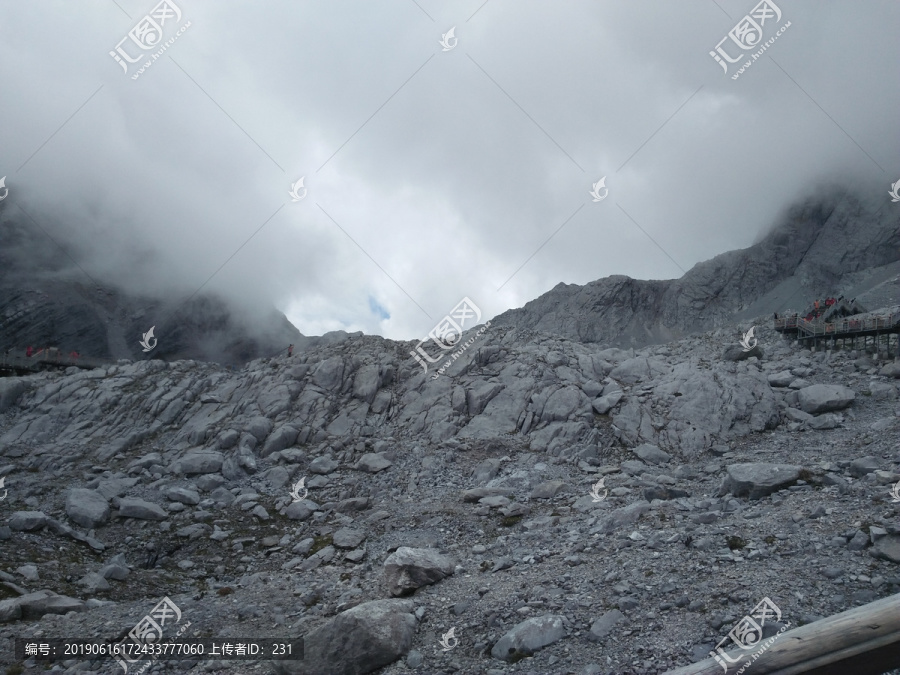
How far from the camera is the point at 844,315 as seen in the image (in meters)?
50.4

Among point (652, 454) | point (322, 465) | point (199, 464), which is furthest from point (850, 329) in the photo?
point (199, 464)

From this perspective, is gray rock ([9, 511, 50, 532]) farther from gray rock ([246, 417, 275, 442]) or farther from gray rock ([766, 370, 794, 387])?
gray rock ([766, 370, 794, 387])

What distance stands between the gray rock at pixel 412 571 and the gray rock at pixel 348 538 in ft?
21.6

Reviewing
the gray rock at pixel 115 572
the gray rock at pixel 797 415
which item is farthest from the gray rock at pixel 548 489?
the gray rock at pixel 115 572

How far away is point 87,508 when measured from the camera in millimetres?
23375

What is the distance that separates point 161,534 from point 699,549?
2252 cm

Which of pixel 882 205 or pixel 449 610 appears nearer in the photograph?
pixel 449 610

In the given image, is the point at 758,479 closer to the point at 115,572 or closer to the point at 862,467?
the point at 862,467

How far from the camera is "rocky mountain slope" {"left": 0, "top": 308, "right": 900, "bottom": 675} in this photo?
10.2m

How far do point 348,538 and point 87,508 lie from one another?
1332cm

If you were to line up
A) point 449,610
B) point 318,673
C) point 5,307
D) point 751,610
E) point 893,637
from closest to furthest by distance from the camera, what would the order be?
point 893,637, point 751,610, point 318,673, point 449,610, point 5,307

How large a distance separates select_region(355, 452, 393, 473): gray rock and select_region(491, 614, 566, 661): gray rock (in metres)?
18.5

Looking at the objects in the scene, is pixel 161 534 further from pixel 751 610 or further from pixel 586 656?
pixel 751 610

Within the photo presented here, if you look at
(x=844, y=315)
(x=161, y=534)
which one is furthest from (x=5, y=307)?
(x=844, y=315)
